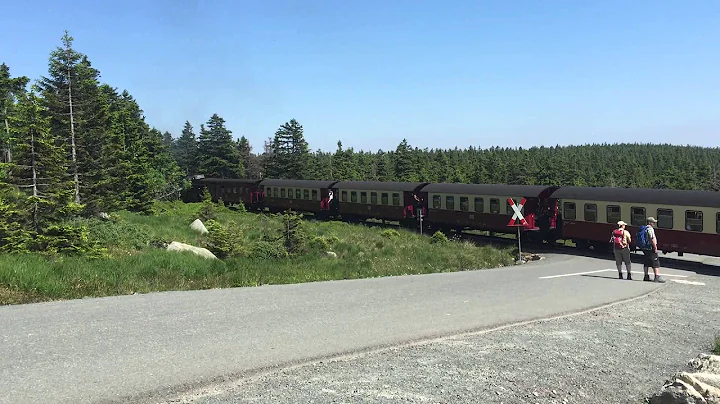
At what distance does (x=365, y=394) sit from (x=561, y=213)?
22744mm

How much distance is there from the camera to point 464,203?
30.5 meters

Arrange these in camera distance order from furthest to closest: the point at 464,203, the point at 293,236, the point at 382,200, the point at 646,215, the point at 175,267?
the point at 382,200, the point at 464,203, the point at 293,236, the point at 646,215, the point at 175,267

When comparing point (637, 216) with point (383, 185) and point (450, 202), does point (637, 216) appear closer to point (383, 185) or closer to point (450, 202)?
point (450, 202)

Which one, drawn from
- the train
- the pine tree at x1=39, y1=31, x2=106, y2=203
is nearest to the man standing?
the train

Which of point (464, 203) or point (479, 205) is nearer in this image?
point (479, 205)

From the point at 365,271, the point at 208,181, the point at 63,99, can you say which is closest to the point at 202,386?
the point at 365,271

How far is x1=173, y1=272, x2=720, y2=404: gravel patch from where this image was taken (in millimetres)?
5164

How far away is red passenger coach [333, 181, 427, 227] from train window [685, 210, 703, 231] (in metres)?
16.2

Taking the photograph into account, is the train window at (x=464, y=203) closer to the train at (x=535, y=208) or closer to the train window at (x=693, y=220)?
the train at (x=535, y=208)

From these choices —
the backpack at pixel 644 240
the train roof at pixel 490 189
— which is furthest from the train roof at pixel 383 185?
the backpack at pixel 644 240

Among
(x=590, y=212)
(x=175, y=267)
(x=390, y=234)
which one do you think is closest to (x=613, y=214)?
(x=590, y=212)

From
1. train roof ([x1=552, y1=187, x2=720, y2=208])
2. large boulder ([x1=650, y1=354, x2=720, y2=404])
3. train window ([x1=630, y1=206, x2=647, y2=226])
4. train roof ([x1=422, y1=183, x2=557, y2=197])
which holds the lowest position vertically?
large boulder ([x1=650, y1=354, x2=720, y2=404])

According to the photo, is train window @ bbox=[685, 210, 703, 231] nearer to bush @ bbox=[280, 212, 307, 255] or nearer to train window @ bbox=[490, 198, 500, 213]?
train window @ bbox=[490, 198, 500, 213]

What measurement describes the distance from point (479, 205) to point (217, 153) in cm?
6377
